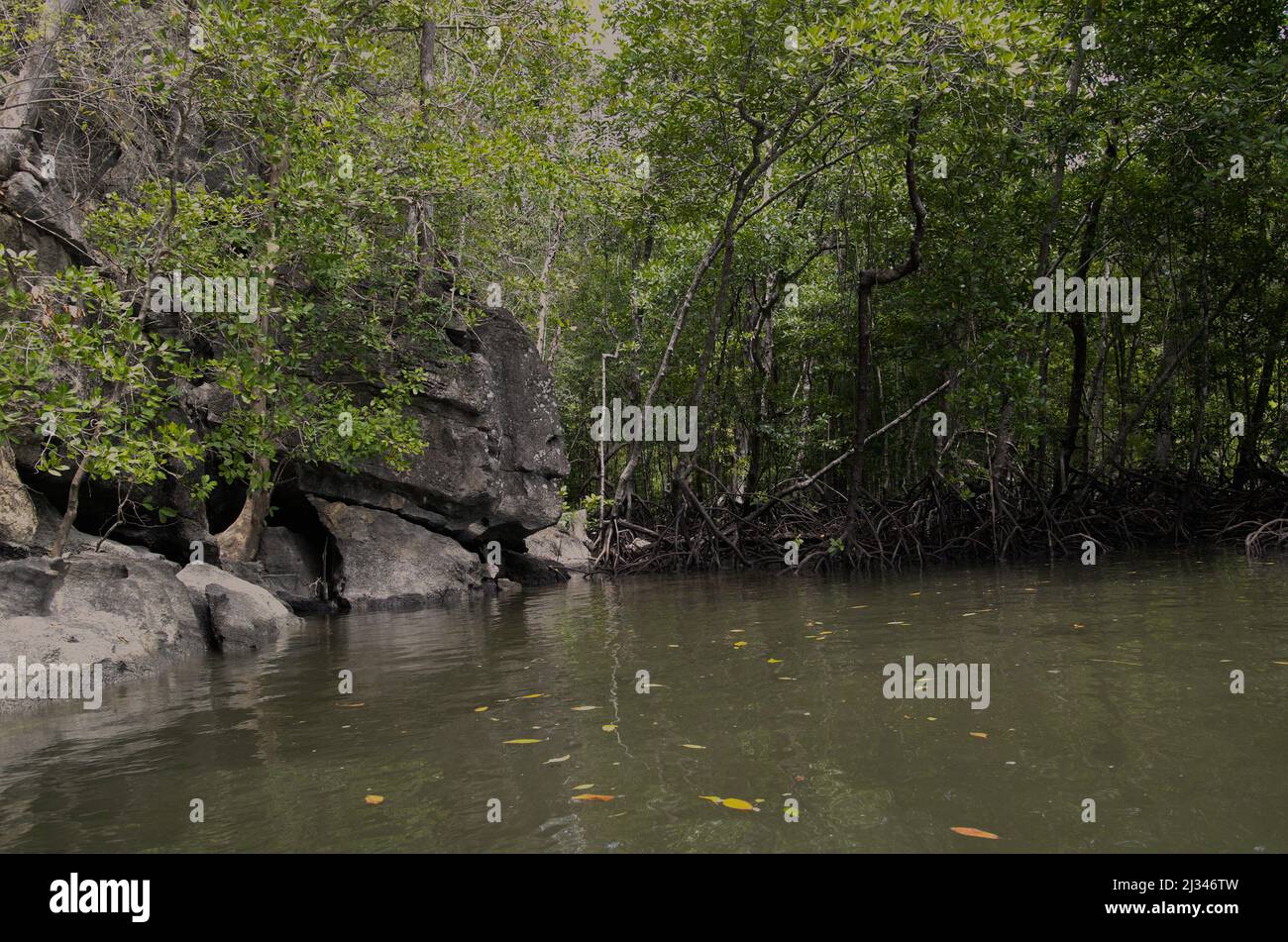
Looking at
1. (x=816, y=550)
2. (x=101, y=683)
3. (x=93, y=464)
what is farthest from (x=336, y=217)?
(x=816, y=550)

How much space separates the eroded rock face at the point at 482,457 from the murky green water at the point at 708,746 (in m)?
6.03

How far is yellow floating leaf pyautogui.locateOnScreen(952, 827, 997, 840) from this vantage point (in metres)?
2.42

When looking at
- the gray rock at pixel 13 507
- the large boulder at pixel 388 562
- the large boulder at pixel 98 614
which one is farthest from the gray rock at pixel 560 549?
the large boulder at pixel 98 614

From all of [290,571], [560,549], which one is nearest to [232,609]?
[290,571]

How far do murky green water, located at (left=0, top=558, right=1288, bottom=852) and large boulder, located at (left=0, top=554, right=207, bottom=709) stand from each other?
0.42 meters
